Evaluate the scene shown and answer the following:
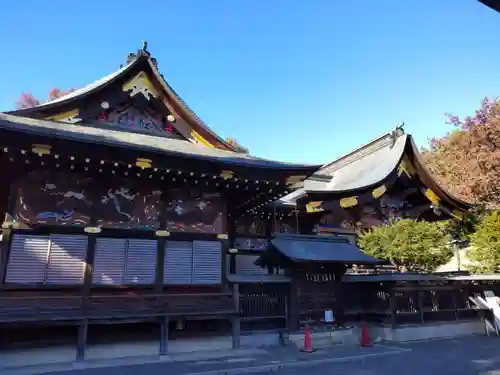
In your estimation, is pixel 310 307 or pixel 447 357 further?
pixel 310 307

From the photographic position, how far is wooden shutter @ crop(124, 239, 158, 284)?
9586 mm

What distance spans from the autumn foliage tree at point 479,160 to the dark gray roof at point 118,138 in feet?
45.2

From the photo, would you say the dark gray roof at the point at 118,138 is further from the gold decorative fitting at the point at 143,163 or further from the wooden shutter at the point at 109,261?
the wooden shutter at the point at 109,261

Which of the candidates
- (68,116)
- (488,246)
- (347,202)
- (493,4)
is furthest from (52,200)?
(488,246)

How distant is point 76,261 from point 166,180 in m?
3.14

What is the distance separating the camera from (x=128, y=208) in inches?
392

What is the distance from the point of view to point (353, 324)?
42.1ft

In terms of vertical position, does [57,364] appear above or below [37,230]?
below

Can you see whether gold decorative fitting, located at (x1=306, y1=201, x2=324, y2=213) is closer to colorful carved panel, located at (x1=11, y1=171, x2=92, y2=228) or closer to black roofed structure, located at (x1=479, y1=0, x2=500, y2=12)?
colorful carved panel, located at (x1=11, y1=171, x2=92, y2=228)

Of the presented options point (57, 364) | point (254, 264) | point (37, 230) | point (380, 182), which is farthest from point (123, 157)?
point (380, 182)

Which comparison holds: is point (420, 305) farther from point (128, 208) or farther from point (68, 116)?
point (68, 116)

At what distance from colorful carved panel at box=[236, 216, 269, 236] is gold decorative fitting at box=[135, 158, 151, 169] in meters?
5.53

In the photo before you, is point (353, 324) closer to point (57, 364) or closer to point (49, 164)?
point (57, 364)

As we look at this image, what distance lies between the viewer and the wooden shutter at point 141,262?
959cm
